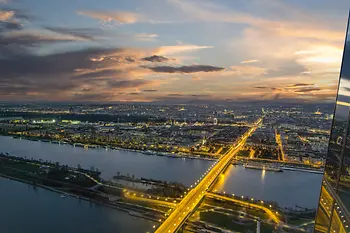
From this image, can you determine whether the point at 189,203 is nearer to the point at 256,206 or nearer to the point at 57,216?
the point at 256,206

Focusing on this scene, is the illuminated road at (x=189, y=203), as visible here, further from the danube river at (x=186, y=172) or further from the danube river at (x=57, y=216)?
the danube river at (x=57, y=216)

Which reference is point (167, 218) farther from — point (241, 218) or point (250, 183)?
point (250, 183)

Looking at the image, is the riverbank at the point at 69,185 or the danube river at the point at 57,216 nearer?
the danube river at the point at 57,216

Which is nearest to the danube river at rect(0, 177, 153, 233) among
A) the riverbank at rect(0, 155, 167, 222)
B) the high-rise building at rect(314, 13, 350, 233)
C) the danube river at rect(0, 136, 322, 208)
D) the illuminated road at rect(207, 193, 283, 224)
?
the riverbank at rect(0, 155, 167, 222)

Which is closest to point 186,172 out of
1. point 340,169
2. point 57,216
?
point 57,216

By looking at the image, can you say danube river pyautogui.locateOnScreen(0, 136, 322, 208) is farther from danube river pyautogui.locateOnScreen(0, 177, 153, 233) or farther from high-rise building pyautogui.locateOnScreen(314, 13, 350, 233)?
high-rise building pyautogui.locateOnScreen(314, 13, 350, 233)

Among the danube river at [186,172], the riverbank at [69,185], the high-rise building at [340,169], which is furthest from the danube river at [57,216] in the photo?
the high-rise building at [340,169]

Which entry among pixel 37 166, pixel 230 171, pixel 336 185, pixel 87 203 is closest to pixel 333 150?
pixel 336 185

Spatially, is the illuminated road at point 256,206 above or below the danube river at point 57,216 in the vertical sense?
above
